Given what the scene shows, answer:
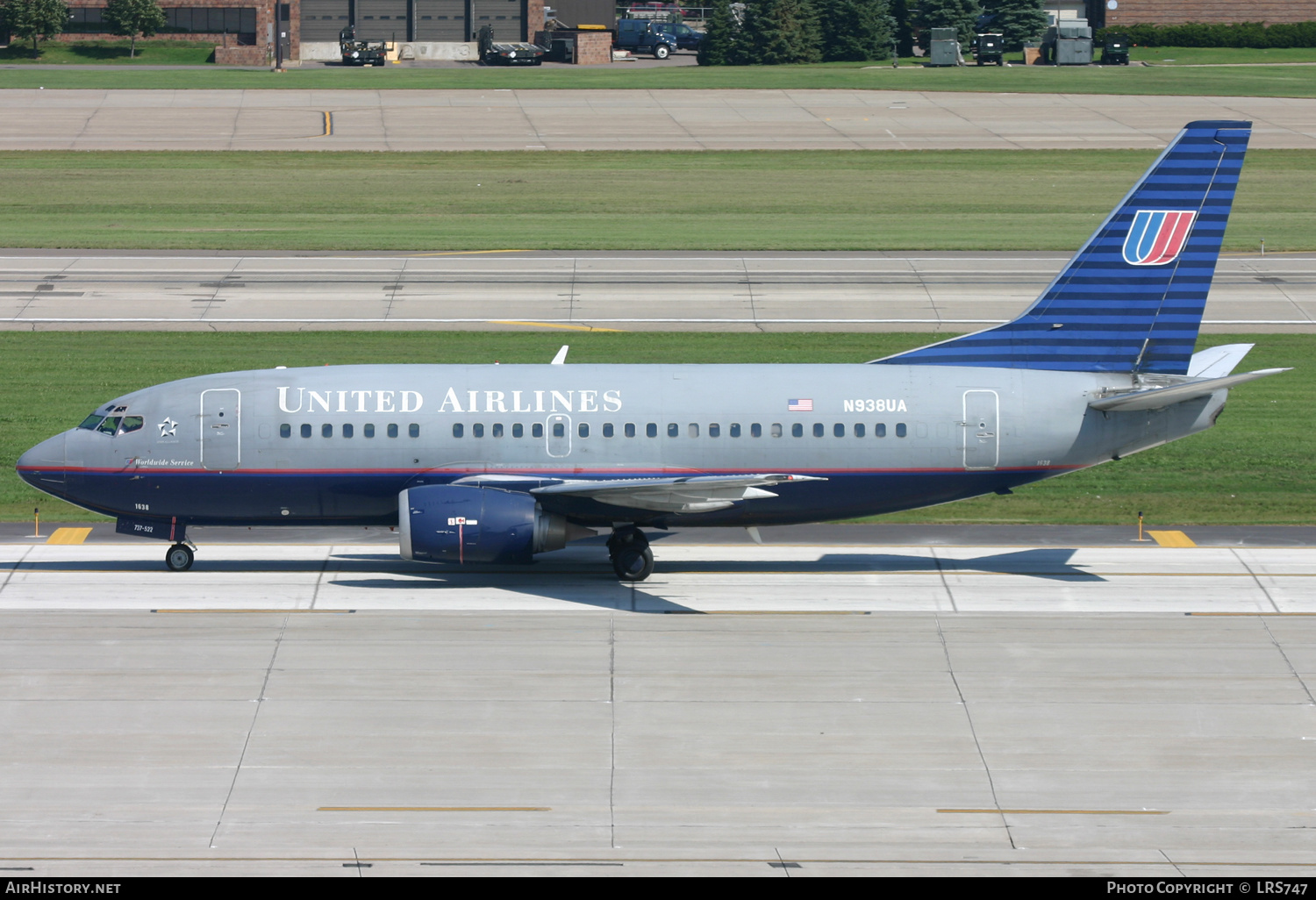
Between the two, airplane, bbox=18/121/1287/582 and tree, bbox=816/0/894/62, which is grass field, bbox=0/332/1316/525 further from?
tree, bbox=816/0/894/62

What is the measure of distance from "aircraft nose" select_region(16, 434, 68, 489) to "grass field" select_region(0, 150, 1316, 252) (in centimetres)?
3598

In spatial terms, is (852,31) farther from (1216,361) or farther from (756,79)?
(1216,361)

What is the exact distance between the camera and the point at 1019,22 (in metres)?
131

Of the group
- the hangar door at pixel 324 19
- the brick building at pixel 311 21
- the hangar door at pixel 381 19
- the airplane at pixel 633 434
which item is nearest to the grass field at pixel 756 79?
the brick building at pixel 311 21

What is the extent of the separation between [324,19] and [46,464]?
118m

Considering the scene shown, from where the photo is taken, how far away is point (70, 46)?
132875 mm

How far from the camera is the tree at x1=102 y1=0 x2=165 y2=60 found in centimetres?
13362

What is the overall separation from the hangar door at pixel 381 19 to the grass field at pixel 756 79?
767 inches

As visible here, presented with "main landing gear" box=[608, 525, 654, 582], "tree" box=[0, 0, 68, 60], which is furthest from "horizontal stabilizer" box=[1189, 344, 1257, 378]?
"tree" box=[0, 0, 68, 60]

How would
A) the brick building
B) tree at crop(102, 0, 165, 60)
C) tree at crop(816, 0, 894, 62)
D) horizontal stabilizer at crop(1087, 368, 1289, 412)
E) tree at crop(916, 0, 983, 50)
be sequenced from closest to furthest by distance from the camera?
horizontal stabilizer at crop(1087, 368, 1289, 412), tree at crop(916, 0, 983, 50), tree at crop(816, 0, 894, 62), tree at crop(102, 0, 165, 60), the brick building

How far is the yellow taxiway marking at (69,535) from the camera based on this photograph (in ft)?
110

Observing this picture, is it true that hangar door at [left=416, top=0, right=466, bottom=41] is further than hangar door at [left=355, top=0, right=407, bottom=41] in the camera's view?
Yes

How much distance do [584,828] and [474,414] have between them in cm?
1207

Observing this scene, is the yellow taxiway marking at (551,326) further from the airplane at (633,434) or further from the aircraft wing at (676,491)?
the aircraft wing at (676,491)
